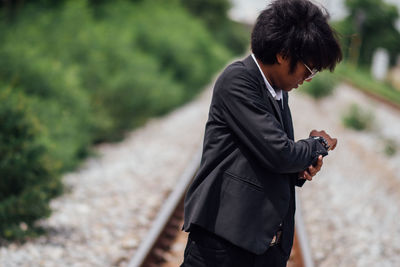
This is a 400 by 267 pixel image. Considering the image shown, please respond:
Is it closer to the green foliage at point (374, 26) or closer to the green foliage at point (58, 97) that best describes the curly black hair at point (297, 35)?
the green foliage at point (58, 97)

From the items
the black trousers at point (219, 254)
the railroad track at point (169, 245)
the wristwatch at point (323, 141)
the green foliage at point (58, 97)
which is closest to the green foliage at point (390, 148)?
the green foliage at point (58, 97)

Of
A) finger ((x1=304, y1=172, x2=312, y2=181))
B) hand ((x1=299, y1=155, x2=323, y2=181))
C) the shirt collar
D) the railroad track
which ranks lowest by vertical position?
the railroad track

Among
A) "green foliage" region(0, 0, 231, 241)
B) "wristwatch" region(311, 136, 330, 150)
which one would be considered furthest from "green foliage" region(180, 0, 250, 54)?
"wristwatch" region(311, 136, 330, 150)

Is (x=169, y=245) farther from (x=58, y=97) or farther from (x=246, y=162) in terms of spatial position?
(x=58, y=97)

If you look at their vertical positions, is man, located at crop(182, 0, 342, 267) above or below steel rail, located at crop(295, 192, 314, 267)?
above

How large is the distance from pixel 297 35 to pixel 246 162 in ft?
1.74

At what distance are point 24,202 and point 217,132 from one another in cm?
347

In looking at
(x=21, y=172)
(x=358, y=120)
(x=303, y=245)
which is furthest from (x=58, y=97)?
(x=358, y=120)

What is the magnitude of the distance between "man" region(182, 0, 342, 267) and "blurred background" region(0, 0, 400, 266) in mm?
292

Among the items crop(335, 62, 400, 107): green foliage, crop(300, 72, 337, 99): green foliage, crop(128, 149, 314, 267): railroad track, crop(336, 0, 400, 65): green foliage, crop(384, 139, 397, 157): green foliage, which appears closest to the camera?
crop(128, 149, 314, 267): railroad track

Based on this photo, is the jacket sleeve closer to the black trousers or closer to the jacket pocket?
the jacket pocket

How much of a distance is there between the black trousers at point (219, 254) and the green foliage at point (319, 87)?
19.5 m

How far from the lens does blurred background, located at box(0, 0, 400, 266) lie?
16.3ft

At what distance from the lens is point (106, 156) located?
9.30 m
